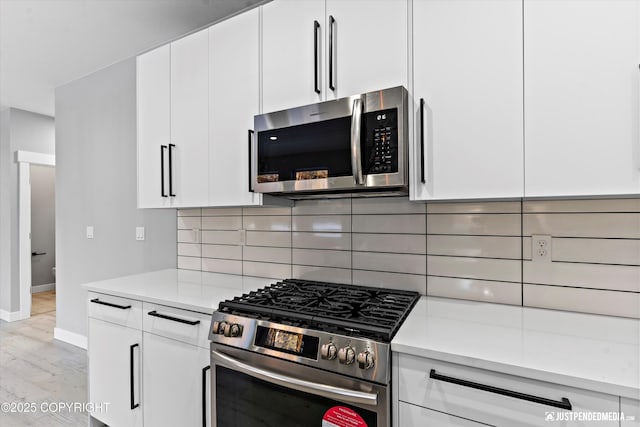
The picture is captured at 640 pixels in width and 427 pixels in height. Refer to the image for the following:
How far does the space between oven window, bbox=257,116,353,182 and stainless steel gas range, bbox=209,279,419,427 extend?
565 millimetres

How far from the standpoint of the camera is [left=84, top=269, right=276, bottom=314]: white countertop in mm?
1658

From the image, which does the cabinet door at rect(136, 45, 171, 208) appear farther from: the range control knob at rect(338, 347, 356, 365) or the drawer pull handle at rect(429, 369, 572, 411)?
the drawer pull handle at rect(429, 369, 572, 411)

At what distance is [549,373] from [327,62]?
1.38 meters

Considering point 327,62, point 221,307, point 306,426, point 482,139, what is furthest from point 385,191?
point 306,426

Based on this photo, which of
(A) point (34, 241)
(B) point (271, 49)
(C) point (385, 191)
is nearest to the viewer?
(C) point (385, 191)

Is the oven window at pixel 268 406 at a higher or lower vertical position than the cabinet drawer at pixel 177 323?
lower

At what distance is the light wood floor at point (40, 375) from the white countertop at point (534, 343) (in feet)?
7.43

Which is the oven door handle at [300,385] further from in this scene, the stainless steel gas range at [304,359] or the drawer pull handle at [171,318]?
the drawer pull handle at [171,318]

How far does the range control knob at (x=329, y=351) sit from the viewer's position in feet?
3.87

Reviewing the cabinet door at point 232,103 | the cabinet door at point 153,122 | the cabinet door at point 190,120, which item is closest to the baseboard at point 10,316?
the cabinet door at point 153,122

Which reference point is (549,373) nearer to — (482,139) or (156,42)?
(482,139)

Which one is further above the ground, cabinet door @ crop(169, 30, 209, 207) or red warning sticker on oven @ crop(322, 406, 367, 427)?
cabinet door @ crop(169, 30, 209, 207)

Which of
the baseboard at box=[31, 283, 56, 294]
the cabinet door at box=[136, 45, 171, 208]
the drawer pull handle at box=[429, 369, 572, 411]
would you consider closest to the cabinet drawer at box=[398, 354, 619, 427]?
the drawer pull handle at box=[429, 369, 572, 411]

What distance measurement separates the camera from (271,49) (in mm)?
1729
